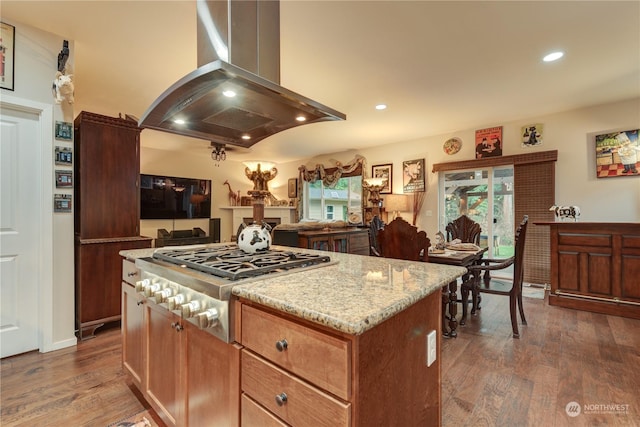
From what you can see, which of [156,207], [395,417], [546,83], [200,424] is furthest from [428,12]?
[156,207]

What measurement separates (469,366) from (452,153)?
12.7 feet

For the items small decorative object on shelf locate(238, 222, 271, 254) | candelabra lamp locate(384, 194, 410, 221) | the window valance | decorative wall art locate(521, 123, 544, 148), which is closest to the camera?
small decorative object on shelf locate(238, 222, 271, 254)

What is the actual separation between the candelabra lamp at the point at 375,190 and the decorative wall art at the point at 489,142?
169cm

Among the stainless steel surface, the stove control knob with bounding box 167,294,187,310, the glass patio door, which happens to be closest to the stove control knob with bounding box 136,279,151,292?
the stainless steel surface

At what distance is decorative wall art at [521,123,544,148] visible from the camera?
4.29 meters

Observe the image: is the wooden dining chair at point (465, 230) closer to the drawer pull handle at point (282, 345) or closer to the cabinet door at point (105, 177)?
the drawer pull handle at point (282, 345)

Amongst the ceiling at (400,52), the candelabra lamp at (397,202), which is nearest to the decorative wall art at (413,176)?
the candelabra lamp at (397,202)

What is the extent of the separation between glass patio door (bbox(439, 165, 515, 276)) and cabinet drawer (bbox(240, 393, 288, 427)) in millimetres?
4780

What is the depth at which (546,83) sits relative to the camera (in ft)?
10.6

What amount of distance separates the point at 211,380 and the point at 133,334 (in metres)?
0.93

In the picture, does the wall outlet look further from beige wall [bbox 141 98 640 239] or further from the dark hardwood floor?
beige wall [bbox 141 98 640 239]

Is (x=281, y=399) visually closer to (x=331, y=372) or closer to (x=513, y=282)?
(x=331, y=372)

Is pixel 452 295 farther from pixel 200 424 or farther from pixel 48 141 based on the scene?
pixel 48 141

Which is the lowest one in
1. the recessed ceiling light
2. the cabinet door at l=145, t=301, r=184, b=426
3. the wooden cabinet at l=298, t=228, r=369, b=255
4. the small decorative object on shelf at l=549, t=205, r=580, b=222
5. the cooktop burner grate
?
the cabinet door at l=145, t=301, r=184, b=426
